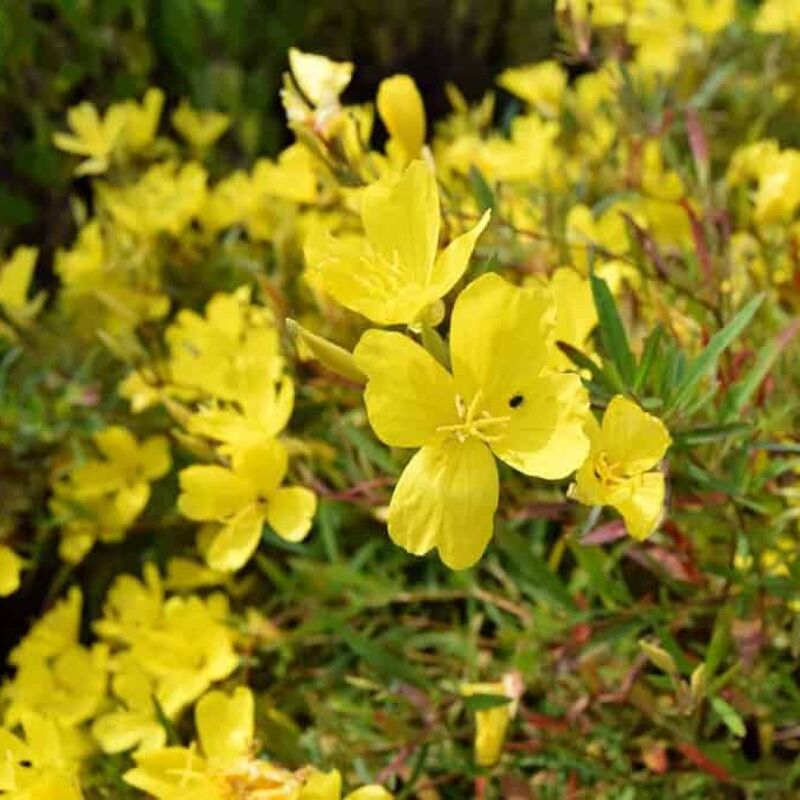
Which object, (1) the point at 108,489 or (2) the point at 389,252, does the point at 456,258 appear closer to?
(2) the point at 389,252

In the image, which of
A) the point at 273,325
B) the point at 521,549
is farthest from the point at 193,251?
the point at 521,549

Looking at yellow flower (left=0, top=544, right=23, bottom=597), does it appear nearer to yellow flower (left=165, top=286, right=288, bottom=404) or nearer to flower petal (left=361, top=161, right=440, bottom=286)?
yellow flower (left=165, top=286, right=288, bottom=404)

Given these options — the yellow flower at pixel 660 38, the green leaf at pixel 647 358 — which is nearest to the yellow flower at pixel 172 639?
the green leaf at pixel 647 358

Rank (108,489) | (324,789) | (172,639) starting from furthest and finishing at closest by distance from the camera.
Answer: (108,489) < (172,639) < (324,789)

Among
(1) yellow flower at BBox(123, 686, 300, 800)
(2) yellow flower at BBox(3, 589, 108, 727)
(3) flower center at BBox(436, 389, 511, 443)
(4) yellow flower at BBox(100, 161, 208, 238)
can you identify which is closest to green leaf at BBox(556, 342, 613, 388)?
(3) flower center at BBox(436, 389, 511, 443)

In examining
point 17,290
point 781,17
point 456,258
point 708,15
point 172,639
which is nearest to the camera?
point 456,258

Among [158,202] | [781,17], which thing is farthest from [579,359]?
[781,17]

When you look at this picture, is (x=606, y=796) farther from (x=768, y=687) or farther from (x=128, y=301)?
(x=128, y=301)
